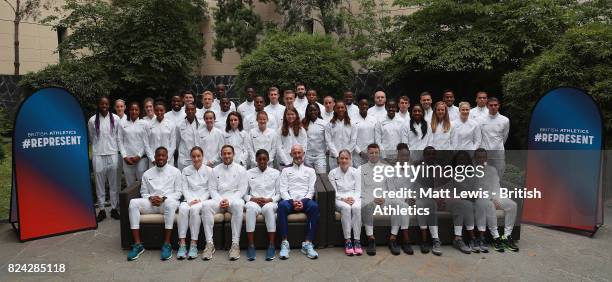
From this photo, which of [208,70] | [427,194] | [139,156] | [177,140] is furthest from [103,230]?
[208,70]

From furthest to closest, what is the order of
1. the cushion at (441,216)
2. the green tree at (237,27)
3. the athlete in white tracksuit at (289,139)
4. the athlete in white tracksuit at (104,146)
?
the green tree at (237,27) < the athlete in white tracksuit at (104,146) < the athlete in white tracksuit at (289,139) < the cushion at (441,216)

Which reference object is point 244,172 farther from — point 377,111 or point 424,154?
point 377,111

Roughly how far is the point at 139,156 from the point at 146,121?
563 millimetres

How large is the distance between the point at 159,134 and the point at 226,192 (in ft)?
6.31

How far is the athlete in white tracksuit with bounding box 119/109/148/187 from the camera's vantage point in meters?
7.10

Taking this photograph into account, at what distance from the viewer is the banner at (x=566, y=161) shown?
6.21 meters

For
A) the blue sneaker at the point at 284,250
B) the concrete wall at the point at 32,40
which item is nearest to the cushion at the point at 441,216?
the blue sneaker at the point at 284,250

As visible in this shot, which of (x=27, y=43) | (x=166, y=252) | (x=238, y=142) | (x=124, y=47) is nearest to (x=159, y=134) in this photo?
(x=238, y=142)

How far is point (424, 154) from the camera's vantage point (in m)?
6.47

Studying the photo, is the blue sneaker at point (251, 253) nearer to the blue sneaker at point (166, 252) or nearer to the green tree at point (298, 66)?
the blue sneaker at point (166, 252)

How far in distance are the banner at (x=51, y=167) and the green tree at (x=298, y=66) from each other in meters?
5.75

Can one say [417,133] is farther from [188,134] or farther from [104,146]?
[104,146]

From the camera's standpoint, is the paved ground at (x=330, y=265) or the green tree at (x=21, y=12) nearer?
the paved ground at (x=330, y=265)

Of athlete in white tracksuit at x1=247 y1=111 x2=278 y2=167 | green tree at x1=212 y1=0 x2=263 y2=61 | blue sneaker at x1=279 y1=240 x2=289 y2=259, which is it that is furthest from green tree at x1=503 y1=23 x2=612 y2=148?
green tree at x1=212 y1=0 x2=263 y2=61
